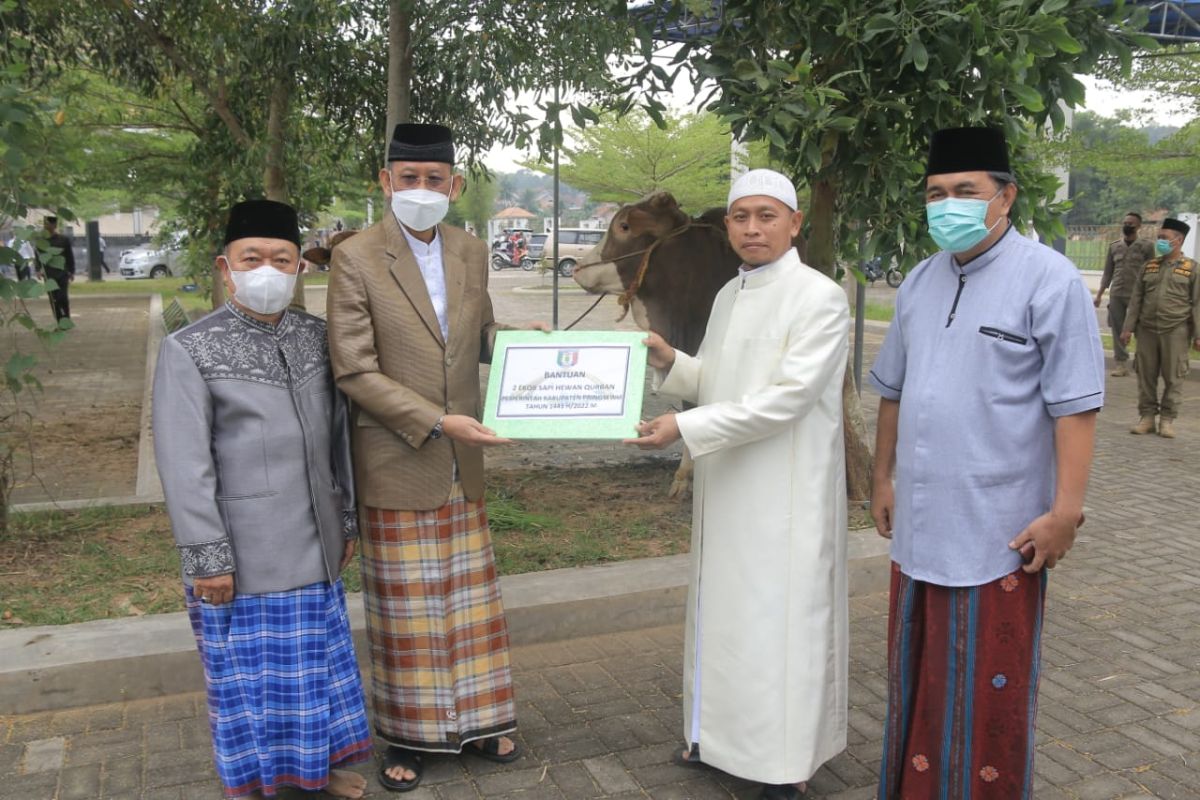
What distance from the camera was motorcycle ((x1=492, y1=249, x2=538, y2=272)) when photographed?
43.5 metres

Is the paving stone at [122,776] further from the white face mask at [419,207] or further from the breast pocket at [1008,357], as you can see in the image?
the breast pocket at [1008,357]

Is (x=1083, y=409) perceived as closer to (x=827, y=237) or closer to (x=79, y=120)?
(x=827, y=237)

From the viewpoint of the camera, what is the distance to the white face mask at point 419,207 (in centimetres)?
324

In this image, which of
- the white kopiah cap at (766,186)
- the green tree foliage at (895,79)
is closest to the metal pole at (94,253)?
Result: the green tree foliage at (895,79)

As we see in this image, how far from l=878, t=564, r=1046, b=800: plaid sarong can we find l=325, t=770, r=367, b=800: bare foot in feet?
5.75

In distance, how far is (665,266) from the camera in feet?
21.4

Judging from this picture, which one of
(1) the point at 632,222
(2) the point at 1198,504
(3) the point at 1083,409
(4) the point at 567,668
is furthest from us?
(2) the point at 1198,504

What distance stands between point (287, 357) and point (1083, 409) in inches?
89.4

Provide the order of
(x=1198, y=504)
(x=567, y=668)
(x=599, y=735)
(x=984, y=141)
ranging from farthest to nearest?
(x=1198, y=504) → (x=567, y=668) → (x=599, y=735) → (x=984, y=141)

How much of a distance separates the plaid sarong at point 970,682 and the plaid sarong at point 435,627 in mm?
1385

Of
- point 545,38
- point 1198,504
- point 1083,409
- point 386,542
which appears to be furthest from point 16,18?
point 1198,504

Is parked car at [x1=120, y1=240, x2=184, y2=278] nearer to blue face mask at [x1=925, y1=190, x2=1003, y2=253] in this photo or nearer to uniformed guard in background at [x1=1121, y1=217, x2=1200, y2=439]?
uniformed guard in background at [x1=1121, y1=217, x2=1200, y2=439]

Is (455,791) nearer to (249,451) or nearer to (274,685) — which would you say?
(274,685)

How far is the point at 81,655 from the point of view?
400 cm
